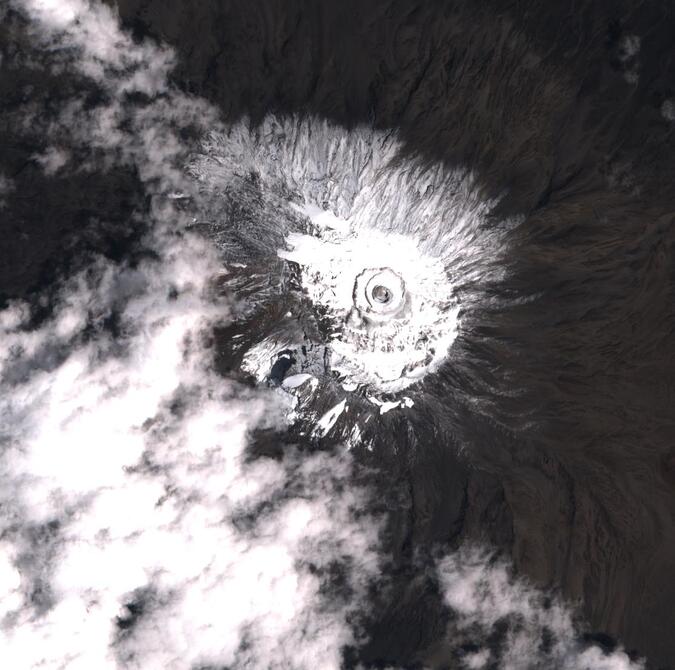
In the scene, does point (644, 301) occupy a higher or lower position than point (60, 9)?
lower

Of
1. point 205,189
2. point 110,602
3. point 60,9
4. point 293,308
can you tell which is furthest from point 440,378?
point 60,9

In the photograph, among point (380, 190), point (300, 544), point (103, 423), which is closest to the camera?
point (103, 423)

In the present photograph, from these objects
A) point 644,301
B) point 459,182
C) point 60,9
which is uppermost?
point 60,9

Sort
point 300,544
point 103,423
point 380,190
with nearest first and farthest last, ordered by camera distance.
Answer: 1. point 103,423
2. point 300,544
3. point 380,190

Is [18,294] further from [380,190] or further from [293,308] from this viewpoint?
[380,190]

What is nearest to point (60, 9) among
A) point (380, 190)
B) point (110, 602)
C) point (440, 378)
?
point (380, 190)

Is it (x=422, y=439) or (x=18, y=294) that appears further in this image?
(x=422, y=439)
